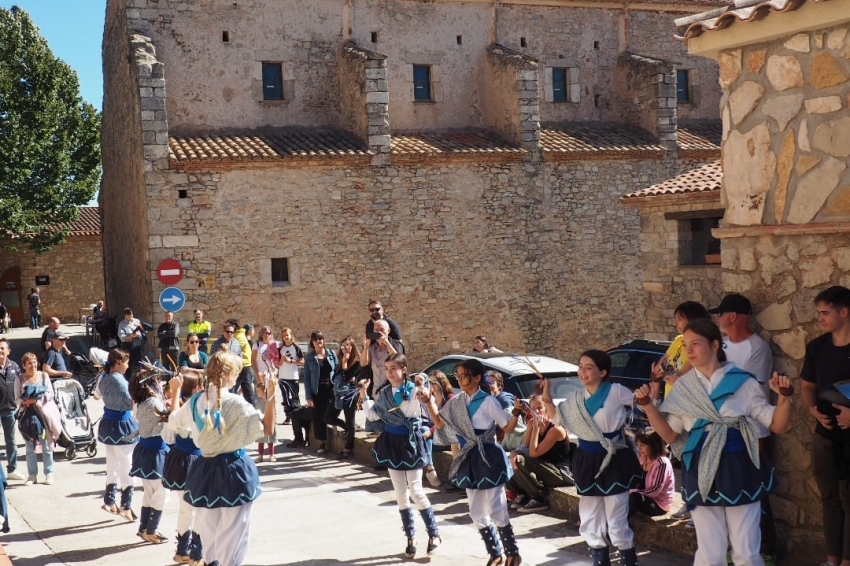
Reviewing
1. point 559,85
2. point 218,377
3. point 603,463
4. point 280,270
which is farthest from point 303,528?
point 559,85

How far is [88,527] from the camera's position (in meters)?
9.44

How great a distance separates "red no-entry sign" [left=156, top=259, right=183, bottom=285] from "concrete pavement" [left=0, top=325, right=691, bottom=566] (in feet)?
26.9

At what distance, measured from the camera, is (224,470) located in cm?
670

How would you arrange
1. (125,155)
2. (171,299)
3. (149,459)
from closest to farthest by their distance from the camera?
1. (149,459)
2. (171,299)
3. (125,155)

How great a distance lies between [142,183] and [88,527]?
1235cm

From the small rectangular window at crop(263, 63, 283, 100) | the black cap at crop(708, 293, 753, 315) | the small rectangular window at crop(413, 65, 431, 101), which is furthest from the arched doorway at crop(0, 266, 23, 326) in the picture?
the black cap at crop(708, 293, 753, 315)

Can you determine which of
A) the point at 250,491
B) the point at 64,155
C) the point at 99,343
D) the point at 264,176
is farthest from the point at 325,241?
the point at 64,155

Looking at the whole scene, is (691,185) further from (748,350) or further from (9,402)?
(9,402)

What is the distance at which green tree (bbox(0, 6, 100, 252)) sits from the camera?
34.5 meters

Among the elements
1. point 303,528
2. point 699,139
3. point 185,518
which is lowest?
point 303,528

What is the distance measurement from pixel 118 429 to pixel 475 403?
398cm


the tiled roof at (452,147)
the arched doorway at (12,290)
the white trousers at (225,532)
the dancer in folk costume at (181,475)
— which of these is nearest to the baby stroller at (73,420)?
the dancer in folk costume at (181,475)

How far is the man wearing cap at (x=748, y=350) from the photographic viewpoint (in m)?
6.41

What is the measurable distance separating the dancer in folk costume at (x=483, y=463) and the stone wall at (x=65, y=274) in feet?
113
